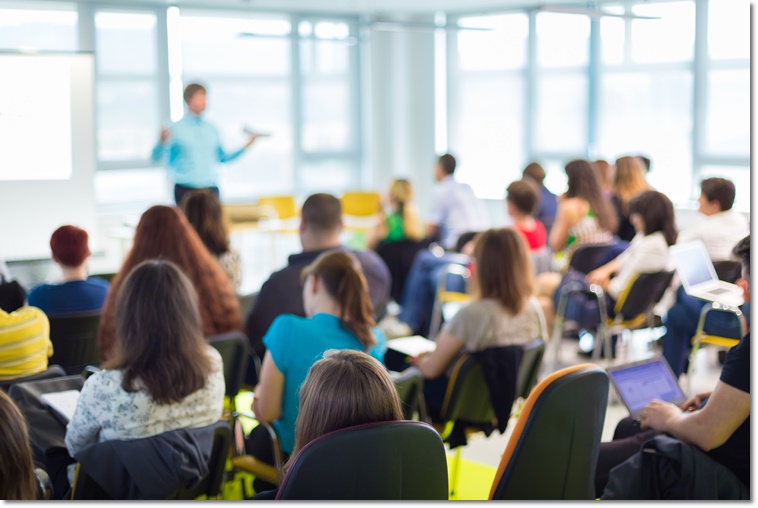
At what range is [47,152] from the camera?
5.09 m

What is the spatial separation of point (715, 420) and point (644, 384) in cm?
58

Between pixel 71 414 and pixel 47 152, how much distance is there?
2658 mm

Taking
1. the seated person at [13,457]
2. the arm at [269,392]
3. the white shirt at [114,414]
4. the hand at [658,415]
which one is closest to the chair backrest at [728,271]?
the hand at [658,415]

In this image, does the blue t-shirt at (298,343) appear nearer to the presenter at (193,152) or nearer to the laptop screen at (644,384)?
the laptop screen at (644,384)

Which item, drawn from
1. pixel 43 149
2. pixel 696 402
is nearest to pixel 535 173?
pixel 43 149

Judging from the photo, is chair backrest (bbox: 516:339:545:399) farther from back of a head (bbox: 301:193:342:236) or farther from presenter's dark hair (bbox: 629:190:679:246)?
presenter's dark hair (bbox: 629:190:679:246)

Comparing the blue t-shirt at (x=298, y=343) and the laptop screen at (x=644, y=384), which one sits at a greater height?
the blue t-shirt at (x=298, y=343)

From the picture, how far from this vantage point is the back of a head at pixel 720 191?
530 cm

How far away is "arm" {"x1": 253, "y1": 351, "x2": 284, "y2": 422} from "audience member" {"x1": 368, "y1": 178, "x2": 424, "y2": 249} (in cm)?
356

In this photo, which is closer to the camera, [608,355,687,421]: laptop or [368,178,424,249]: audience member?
[608,355,687,421]: laptop

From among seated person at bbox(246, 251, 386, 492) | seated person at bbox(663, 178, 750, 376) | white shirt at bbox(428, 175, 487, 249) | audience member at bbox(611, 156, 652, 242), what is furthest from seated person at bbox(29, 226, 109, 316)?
audience member at bbox(611, 156, 652, 242)

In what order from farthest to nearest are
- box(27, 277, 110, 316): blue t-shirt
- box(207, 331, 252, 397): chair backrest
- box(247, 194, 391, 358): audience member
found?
1. box(247, 194, 391, 358): audience member
2. box(27, 277, 110, 316): blue t-shirt
3. box(207, 331, 252, 397): chair backrest

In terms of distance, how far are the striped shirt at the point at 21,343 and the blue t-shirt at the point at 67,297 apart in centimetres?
62

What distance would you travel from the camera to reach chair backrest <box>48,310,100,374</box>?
3.69 m
